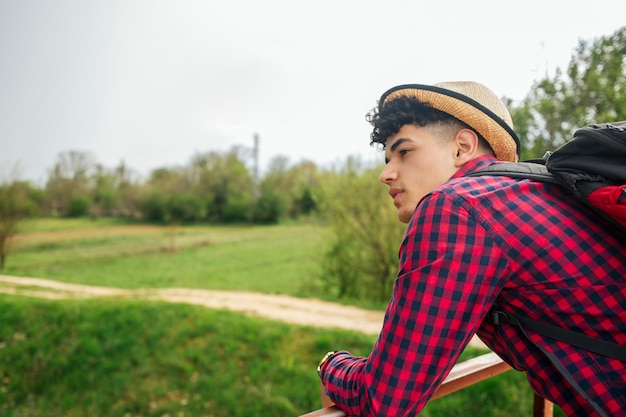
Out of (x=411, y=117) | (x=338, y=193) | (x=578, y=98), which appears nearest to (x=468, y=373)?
(x=411, y=117)

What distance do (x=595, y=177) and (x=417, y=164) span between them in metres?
0.50

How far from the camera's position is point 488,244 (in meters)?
1.03

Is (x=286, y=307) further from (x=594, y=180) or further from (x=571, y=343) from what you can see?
(x=594, y=180)

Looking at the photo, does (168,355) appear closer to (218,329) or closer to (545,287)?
(218,329)

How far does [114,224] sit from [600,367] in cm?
4333

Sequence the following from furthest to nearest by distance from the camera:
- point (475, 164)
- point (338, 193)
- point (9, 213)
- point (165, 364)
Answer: point (9, 213) → point (338, 193) → point (165, 364) → point (475, 164)

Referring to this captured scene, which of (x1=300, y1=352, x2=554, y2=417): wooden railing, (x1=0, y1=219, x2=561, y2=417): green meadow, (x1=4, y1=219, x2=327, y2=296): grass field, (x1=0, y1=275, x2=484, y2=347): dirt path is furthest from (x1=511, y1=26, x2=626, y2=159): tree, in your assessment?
(x1=4, y1=219, x2=327, y2=296): grass field

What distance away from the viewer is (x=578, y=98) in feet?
17.0

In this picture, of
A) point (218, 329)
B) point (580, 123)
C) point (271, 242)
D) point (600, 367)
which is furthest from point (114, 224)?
point (600, 367)

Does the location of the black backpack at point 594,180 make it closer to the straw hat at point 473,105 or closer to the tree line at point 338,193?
the straw hat at point 473,105

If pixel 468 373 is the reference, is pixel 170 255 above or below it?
below

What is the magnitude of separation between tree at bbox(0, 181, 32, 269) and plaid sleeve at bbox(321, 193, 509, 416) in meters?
26.8

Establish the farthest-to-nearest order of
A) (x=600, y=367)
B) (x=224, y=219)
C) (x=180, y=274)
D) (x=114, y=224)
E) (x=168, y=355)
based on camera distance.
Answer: (x=224, y=219) < (x=114, y=224) < (x=180, y=274) < (x=168, y=355) < (x=600, y=367)

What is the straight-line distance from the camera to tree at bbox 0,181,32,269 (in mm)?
22828
